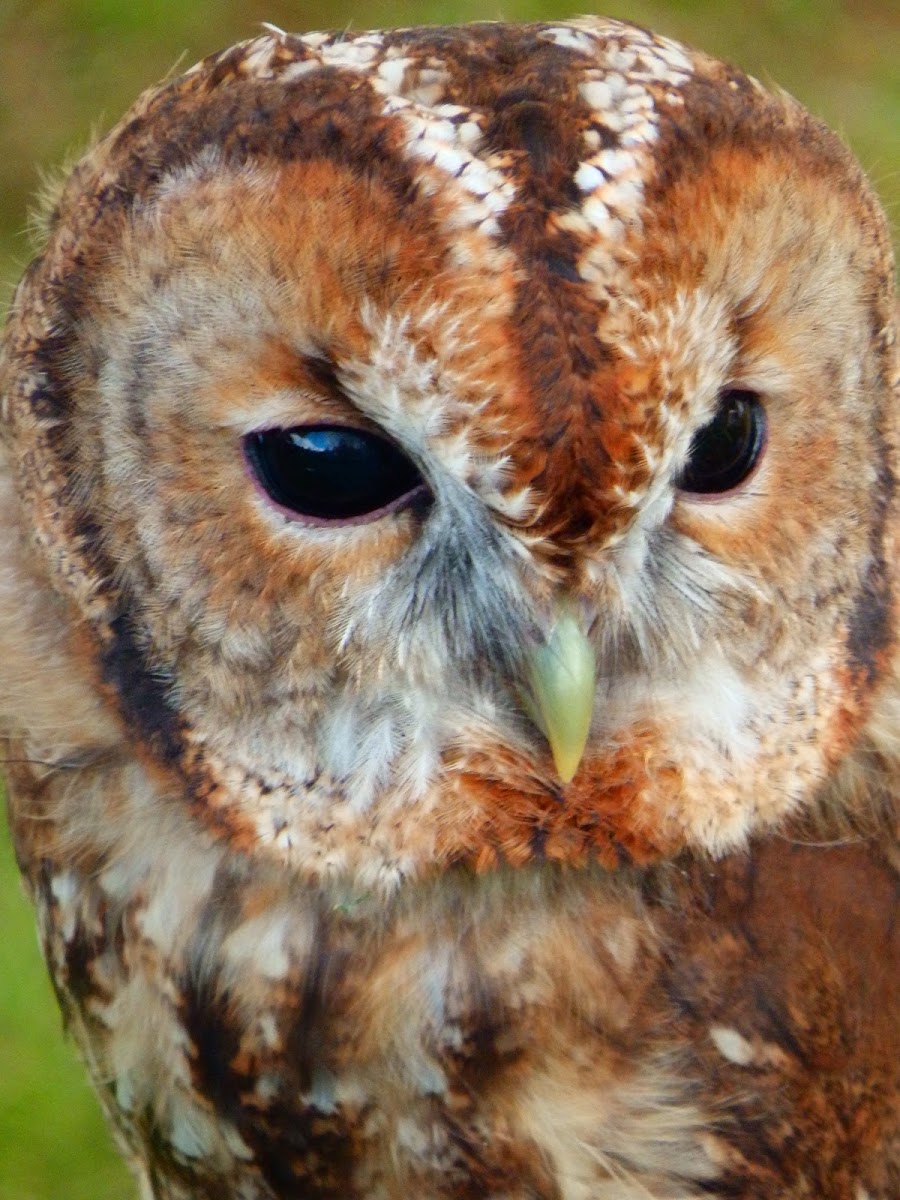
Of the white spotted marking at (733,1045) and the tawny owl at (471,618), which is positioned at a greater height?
the tawny owl at (471,618)

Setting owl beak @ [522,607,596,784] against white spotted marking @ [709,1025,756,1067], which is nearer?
owl beak @ [522,607,596,784]

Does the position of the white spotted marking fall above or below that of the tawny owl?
below

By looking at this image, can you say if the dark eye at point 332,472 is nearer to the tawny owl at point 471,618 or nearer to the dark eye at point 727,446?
the tawny owl at point 471,618

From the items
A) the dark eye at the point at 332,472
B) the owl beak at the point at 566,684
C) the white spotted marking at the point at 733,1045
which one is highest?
the dark eye at the point at 332,472

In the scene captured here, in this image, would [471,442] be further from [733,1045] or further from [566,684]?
[733,1045]

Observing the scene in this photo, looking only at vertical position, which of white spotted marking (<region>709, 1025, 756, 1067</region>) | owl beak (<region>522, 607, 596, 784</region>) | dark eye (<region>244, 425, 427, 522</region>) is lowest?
white spotted marking (<region>709, 1025, 756, 1067</region>)

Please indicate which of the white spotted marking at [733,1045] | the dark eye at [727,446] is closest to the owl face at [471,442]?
the dark eye at [727,446]

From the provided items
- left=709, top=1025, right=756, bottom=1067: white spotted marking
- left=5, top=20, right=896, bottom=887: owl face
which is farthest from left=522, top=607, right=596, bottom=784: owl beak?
left=709, top=1025, right=756, bottom=1067: white spotted marking

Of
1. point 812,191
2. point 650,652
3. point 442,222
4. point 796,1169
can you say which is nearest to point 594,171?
point 442,222

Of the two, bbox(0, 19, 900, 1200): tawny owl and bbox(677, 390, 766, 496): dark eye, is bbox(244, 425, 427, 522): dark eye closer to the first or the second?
bbox(0, 19, 900, 1200): tawny owl
